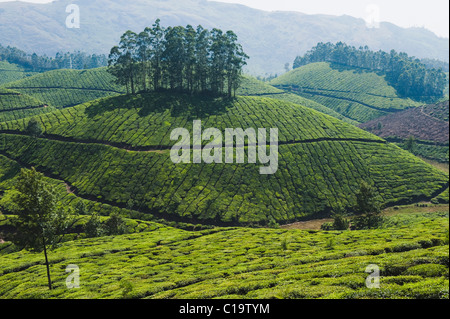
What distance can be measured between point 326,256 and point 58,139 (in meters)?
109

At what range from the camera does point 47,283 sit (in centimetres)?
4341

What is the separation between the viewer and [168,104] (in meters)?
128

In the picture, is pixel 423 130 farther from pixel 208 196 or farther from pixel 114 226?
pixel 114 226

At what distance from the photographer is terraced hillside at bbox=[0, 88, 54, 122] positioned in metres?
170

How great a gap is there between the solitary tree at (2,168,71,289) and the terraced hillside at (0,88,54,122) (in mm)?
163768

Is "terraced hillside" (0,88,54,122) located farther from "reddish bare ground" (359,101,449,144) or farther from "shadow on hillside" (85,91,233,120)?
"reddish bare ground" (359,101,449,144)

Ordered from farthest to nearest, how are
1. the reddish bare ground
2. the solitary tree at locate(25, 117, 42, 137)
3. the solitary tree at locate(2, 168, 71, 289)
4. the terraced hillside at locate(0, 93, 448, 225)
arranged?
the reddish bare ground, the solitary tree at locate(25, 117, 42, 137), the terraced hillside at locate(0, 93, 448, 225), the solitary tree at locate(2, 168, 71, 289)

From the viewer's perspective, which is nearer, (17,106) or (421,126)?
(421,126)

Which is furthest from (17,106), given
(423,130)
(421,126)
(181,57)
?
(421,126)

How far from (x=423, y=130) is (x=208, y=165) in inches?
5300

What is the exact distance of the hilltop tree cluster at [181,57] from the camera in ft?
443

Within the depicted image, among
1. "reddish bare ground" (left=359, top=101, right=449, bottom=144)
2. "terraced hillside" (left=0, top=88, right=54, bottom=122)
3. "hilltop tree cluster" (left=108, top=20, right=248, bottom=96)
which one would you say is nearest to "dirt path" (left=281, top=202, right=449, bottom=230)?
"reddish bare ground" (left=359, top=101, right=449, bottom=144)

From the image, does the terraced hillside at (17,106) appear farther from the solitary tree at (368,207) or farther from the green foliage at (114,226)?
the solitary tree at (368,207)

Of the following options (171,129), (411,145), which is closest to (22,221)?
(171,129)
